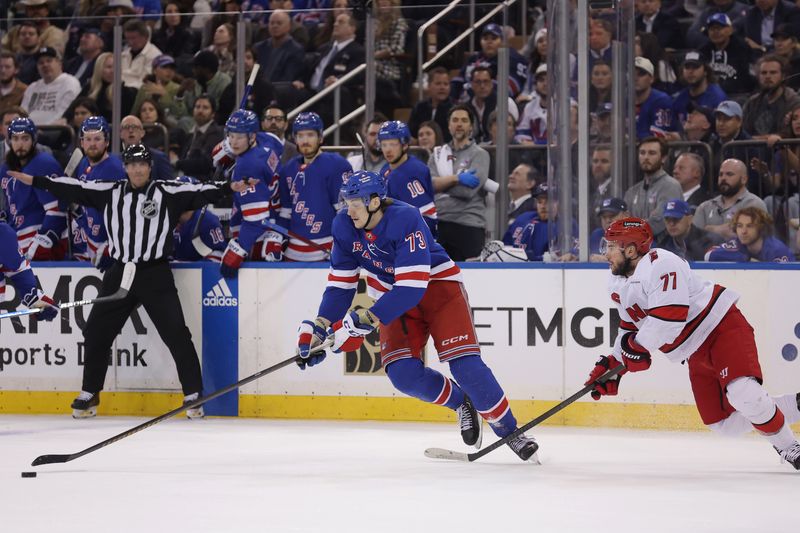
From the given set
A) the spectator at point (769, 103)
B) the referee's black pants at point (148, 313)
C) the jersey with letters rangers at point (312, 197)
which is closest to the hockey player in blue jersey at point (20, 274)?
the referee's black pants at point (148, 313)

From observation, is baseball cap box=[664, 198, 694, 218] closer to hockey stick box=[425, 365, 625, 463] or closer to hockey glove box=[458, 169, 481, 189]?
hockey glove box=[458, 169, 481, 189]

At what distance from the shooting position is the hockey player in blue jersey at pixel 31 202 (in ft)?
25.4

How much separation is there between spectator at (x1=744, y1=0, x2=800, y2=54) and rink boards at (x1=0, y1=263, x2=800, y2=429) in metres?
2.08

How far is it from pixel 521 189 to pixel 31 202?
119 inches

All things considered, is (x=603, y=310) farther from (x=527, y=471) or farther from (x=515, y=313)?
(x=527, y=471)

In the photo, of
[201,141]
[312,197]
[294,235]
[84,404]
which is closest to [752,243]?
[312,197]

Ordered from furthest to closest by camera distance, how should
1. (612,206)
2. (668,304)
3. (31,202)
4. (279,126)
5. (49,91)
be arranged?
(49,91) → (279,126) → (31,202) → (612,206) → (668,304)

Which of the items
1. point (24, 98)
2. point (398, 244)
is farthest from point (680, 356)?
point (24, 98)

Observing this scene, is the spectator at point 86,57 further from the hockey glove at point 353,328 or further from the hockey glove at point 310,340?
the hockey glove at point 353,328

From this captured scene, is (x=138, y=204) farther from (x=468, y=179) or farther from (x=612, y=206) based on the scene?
(x=612, y=206)

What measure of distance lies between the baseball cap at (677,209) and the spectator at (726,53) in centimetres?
135

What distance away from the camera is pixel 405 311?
527cm

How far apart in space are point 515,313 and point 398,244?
1.81 m

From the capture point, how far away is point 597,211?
6922 millimetres
